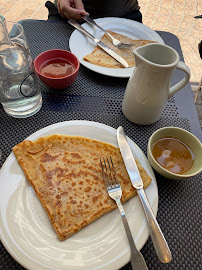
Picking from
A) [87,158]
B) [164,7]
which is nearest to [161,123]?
[87,158]

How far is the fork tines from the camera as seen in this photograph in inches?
27.8

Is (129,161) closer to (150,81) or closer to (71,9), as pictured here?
(150,81)

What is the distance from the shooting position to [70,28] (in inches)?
48.3

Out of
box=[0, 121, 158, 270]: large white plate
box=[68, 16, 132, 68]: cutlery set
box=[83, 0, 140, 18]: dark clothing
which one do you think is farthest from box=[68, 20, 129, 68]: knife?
box=[0, 121, 158, 270]: large white plate

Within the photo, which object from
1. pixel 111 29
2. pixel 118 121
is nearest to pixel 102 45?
pixel 111 29

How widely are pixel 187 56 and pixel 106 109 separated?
1.89 meters

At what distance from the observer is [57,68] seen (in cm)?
96

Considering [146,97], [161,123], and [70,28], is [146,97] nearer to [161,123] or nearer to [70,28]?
[161,123]

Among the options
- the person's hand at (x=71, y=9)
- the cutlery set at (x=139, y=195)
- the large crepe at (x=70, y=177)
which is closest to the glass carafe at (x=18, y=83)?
the large crepe at (x=70, y=177)

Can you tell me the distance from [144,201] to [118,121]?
341 mm

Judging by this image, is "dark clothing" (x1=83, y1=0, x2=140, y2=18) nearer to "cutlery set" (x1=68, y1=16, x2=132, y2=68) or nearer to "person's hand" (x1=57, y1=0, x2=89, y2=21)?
"person's hand" (x1=57, y1=0, x2=89, y2=21)

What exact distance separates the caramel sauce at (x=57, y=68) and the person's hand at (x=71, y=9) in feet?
1.18

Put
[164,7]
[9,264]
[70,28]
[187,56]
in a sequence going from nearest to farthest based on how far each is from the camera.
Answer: [9,264] → [70,28] → [187,56] → [164,7]

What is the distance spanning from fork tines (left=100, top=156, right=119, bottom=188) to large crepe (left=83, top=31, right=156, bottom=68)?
0.48 metres
